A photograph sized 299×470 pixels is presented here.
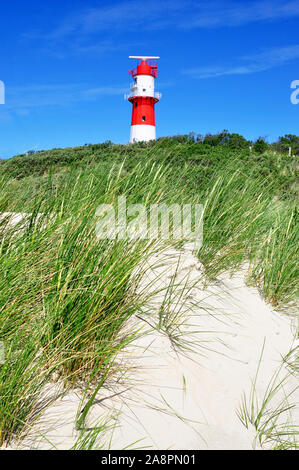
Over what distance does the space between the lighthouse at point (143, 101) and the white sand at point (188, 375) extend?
91.7 ft

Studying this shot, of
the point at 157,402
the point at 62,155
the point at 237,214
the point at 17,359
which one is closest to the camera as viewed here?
the point at 17,359

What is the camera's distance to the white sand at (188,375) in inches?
67.6

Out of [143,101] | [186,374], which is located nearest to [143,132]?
[143,101]

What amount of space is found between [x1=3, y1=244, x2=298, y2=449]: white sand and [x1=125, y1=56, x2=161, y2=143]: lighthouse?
27962mm

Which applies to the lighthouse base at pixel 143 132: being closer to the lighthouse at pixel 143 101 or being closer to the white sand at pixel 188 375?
the lighthouse at pixel 143 101

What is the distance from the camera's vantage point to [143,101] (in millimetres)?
31297

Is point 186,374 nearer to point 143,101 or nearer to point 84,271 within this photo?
point 84,271

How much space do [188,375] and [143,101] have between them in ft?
103

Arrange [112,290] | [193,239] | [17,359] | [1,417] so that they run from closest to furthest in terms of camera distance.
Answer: [1,417]
[17,359]
[112,290]
[193,239]

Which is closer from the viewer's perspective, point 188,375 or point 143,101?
point 188,375

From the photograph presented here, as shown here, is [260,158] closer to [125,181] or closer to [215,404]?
[125,181]
